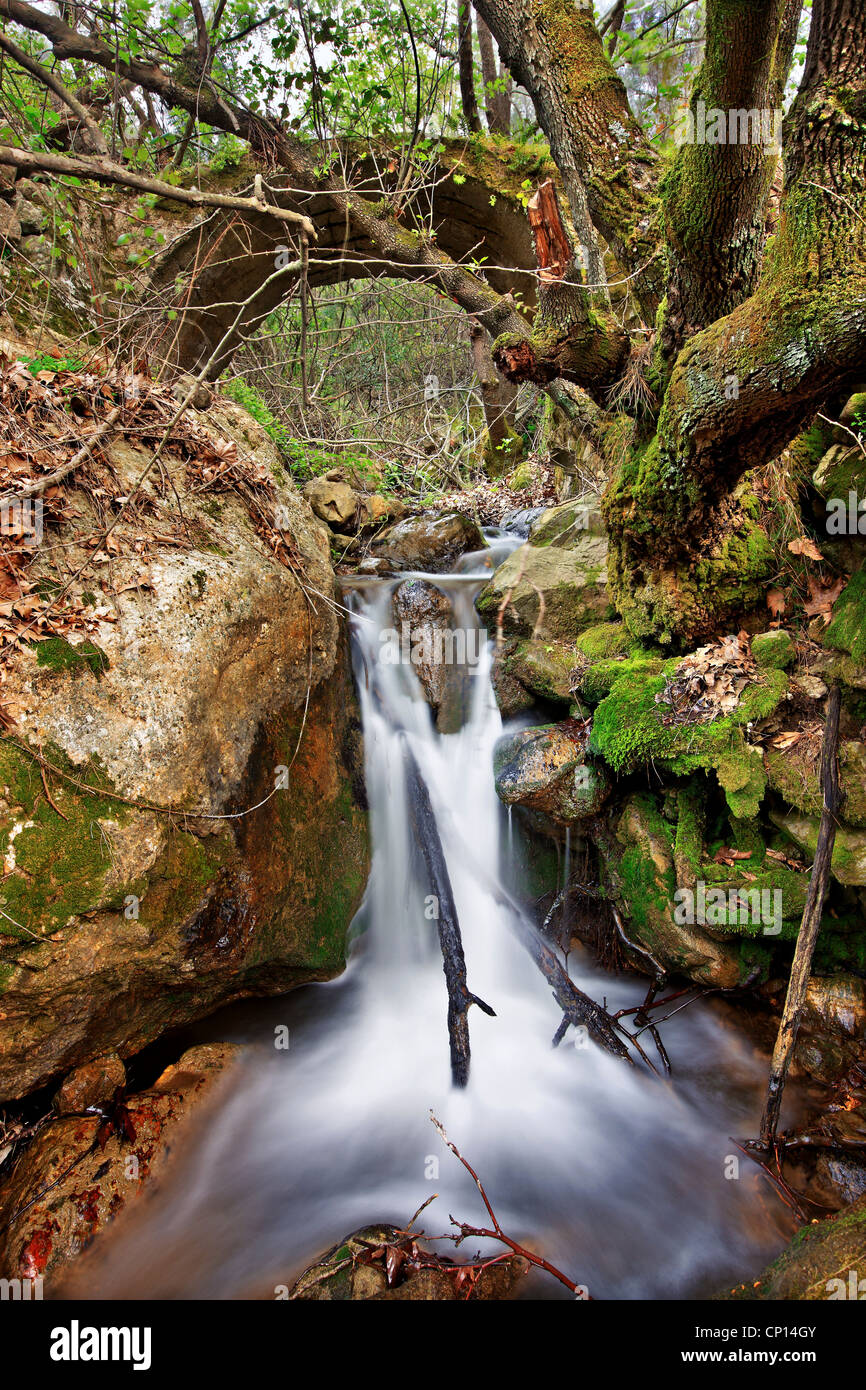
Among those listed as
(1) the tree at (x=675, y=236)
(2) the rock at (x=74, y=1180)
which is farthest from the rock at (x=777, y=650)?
(2) the rock at (x=74, y=1180)

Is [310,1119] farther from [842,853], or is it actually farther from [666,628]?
[666,628]

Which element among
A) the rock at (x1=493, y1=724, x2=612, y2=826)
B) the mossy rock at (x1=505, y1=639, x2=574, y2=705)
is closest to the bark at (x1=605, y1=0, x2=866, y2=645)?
the mossy rock at (x1=505, y1=639, x2=574, y2=705)

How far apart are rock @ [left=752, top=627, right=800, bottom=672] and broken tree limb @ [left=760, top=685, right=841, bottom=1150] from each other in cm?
45

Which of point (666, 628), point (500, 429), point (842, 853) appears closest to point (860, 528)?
point (666, 628)

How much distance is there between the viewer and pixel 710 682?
378 centimetres

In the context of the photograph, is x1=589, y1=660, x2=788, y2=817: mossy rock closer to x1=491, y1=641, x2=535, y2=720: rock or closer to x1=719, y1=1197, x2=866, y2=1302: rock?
x1=491, y1=641, x2=535, y2=720: rock

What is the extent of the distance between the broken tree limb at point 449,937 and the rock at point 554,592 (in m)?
1.60

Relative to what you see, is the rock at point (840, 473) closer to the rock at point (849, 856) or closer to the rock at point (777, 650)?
the rock at point (777, 650)

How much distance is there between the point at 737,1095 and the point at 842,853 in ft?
4.78

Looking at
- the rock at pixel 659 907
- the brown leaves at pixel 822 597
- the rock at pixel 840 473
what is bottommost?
the rock at pixel 659 907

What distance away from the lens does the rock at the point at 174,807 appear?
2717mm

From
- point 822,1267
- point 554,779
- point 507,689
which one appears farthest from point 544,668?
point 822,1267

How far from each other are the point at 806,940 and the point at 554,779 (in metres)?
1.62

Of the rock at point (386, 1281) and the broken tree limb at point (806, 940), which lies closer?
the rock at point (386, 1281)
